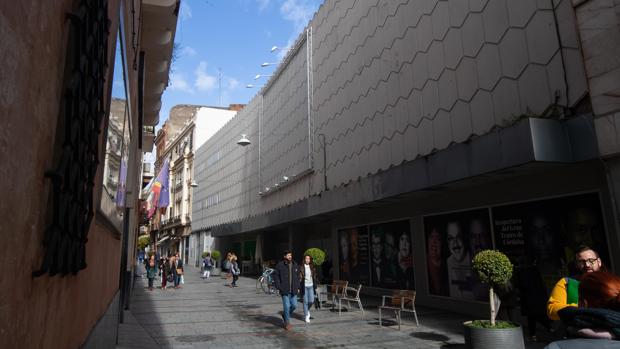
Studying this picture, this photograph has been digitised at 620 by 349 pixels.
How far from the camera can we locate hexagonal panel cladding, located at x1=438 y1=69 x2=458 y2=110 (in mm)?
12602

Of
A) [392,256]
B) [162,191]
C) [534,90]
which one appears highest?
[534,90]

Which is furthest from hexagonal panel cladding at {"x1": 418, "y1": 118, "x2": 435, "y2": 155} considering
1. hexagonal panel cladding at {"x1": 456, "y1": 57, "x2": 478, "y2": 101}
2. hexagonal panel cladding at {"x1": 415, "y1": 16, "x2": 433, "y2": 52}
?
hexagonal panel cladding at {"x1": 415, "y1": 16, "x2": 433, "y2": 52}

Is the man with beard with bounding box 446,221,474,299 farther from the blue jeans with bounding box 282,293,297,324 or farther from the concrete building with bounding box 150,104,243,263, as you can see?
the concrete building with bounding box 150,104,243,263

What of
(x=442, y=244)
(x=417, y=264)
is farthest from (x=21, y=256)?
(x=417, y=264)

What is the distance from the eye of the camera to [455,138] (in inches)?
490

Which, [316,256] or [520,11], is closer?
[520,11]

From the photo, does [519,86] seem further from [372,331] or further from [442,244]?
[372,331]

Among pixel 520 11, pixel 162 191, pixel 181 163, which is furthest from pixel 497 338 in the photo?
pixel 181 163

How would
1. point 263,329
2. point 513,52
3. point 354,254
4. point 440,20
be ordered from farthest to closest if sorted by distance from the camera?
point 354,254
point 440,20
point 263,329
point 513,52

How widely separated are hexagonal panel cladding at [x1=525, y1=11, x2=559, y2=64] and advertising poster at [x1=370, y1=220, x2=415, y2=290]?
7.23 m

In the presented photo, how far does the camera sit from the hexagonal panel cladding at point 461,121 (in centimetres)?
1198

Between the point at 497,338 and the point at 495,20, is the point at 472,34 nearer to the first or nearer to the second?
the point at 495,20

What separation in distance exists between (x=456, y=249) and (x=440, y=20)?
7070 mm

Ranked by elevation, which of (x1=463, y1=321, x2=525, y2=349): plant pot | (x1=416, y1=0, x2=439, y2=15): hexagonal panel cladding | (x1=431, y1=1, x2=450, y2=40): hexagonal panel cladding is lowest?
(x1=463, y1=321, x2=525, y2=349): plant pot
